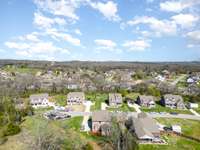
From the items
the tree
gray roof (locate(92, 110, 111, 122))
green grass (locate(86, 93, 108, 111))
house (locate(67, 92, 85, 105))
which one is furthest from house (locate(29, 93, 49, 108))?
the tree

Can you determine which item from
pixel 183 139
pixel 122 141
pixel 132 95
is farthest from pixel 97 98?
pixel 122 141

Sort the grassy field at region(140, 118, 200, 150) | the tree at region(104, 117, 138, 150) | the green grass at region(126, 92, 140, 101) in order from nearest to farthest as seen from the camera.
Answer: the tree at region(104, 117, 138, 150), the grassy field at region(140, 118, 200, 150), the green grass at region(126, 92, 140, 101)

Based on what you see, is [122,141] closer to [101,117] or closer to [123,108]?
[101,117]

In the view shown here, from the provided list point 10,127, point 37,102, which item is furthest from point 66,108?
point 10,127

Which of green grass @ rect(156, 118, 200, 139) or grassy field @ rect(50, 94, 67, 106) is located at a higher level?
grassy field @ rect(50, 94, 67, 106)

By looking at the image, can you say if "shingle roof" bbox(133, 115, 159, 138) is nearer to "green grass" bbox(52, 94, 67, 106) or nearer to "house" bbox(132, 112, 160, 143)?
"house" bbox(132, 112, 160, 143)

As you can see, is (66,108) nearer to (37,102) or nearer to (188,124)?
(37,102)

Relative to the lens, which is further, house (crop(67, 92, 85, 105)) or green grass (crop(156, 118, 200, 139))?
house (crop(67, 92, 85, 105))
